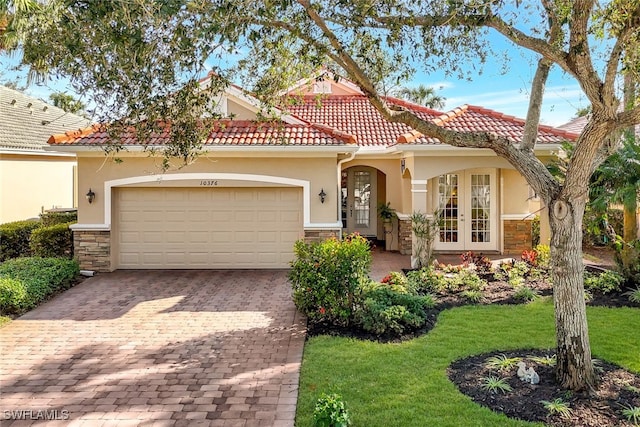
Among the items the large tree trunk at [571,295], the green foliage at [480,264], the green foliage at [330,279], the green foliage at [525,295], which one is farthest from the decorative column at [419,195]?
the large tree trunk at [571,295]

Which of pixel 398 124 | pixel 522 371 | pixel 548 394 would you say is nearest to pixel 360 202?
pixel 398 124

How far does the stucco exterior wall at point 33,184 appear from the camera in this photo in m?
17.2

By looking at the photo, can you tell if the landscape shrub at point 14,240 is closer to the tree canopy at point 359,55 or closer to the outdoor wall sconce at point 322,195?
the outdoor wall sconce at point 322,195

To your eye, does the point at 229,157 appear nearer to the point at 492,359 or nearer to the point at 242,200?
the point at 242,200

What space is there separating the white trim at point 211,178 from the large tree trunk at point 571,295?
27.4 feet

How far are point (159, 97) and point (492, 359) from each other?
234 inches

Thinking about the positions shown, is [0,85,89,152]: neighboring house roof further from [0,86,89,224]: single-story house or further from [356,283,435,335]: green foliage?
[356,283,435,335]: green foliage

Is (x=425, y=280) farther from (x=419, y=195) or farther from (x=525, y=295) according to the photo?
(x=419, y=195)

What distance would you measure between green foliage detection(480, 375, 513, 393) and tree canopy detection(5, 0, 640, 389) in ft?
2.24

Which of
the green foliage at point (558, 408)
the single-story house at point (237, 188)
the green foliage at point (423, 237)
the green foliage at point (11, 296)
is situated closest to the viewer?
the green foliage at point (558, 408)

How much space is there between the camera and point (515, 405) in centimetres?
554

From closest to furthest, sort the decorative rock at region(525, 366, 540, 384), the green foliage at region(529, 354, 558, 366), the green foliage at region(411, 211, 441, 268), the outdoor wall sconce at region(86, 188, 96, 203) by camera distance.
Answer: the decorative rock at region(525, 366, 540, 384)
the green foliage at region(529, 354, 558, 366)
the green foliage at region(411, 211, 441, 268)
the outdoor wall sconce at region(86, 188, 96, 203)

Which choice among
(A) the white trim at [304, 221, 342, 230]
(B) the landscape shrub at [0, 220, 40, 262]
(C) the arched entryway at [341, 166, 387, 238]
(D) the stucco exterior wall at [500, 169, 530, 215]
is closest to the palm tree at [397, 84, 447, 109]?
(C) the arched entryway at [341, 166, 387, 238]

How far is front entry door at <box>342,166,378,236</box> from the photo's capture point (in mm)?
20125
